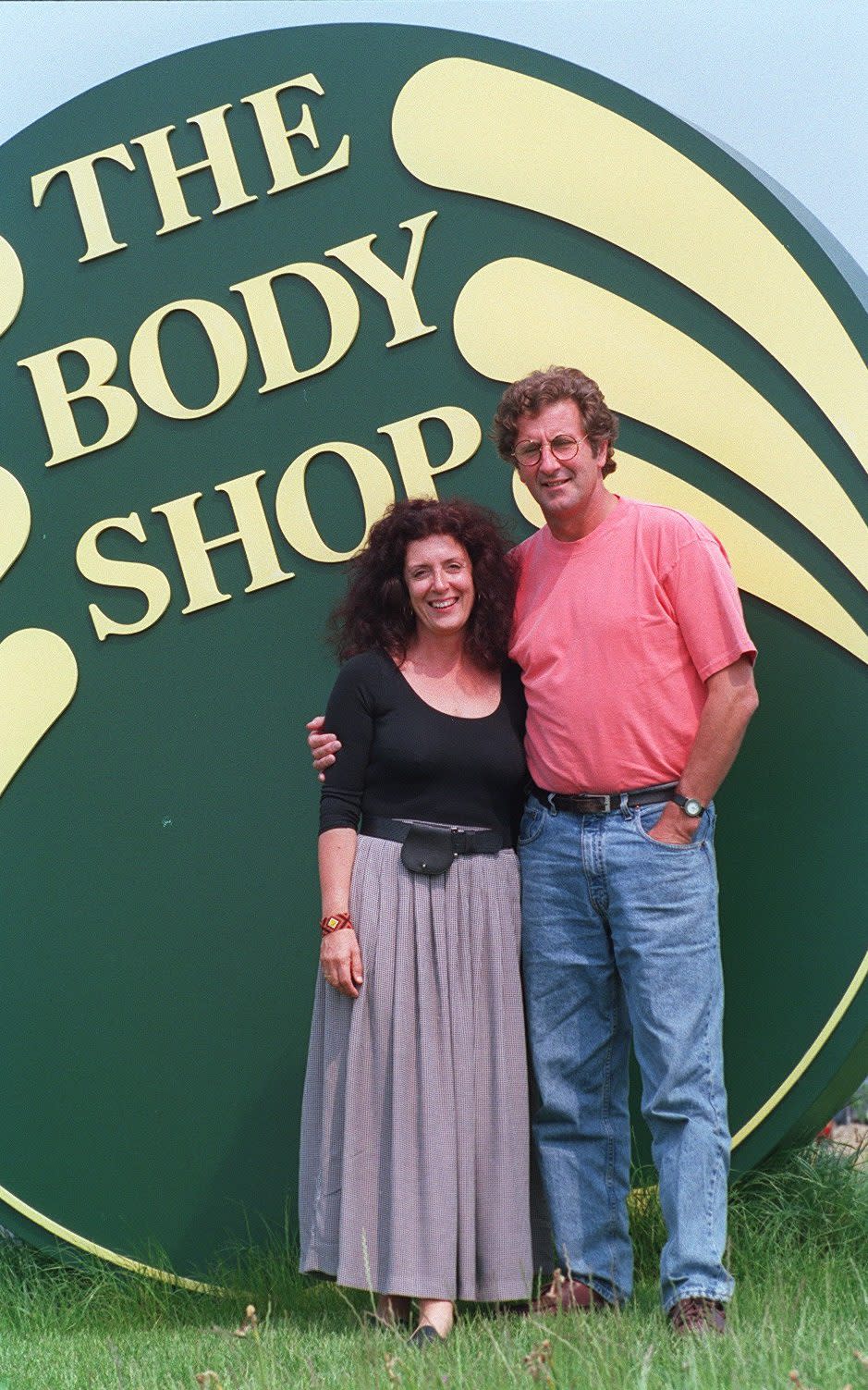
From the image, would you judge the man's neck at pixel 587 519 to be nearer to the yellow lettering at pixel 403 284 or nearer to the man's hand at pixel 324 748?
the man's hand at pixel 324 748

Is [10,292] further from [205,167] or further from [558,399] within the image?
[558,399]

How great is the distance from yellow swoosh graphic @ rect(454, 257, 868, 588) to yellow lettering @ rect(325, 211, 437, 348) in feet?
0.35

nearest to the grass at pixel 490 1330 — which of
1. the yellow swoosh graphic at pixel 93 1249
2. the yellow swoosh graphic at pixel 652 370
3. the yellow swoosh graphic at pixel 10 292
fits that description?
the yellow swoosh graphic at pixel 93 1249

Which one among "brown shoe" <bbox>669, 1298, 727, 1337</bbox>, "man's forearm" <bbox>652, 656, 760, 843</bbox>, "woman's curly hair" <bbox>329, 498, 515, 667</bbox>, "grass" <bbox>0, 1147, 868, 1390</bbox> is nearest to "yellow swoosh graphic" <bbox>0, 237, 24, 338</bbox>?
"woman's curly hair" <bbox>329, 498, 515, 667</bbox>

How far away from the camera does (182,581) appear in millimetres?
3969

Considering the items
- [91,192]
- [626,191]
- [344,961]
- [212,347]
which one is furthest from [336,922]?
[91,192]

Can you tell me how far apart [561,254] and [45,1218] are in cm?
258

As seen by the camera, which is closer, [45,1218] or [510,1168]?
[510,1168]

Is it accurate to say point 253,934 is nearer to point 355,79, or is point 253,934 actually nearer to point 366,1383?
point 366,1383

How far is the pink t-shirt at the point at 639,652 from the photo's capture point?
3.03 meters

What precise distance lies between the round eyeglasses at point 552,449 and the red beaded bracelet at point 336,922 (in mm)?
937

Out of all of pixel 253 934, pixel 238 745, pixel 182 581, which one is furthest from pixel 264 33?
pixel 253 934

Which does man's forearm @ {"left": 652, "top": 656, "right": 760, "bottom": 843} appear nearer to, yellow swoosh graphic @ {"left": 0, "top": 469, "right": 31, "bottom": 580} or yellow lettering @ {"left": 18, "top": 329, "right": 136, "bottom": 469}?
yellow lettering @ {"left": 18, "top": 329, "right": 136, "bottom": 469}

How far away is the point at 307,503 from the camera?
3.92 metres
